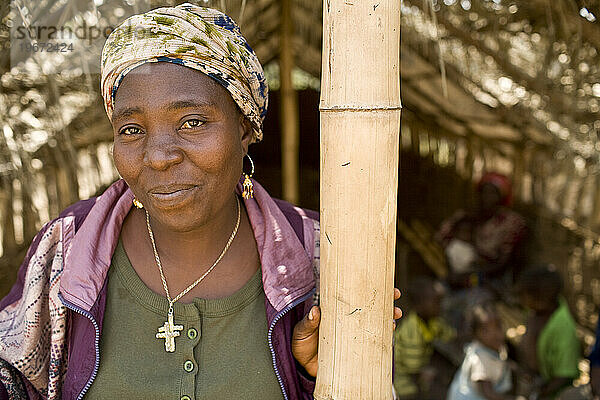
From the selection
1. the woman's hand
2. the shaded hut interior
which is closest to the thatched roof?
the shaded hut interior

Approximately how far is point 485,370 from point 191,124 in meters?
2.29

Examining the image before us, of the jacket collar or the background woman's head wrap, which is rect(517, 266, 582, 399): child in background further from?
the background woman's head wrap

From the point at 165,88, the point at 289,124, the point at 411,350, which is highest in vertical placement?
the point at 165,88

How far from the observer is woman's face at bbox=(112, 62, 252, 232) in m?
1.20

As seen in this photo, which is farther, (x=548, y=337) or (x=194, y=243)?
(x=548, y=337)

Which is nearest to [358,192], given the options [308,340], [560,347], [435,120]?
[308,340]

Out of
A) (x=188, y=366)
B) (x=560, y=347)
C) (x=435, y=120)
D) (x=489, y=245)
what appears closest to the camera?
(x=188, y=366)

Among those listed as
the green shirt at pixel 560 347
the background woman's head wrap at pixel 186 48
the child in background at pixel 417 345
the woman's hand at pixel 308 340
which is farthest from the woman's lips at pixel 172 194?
the child in background at pixel 417 345

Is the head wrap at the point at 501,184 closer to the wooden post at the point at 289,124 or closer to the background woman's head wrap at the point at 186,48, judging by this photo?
the wooden post at the point at 289,124

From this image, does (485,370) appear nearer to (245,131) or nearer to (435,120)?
(245,131)

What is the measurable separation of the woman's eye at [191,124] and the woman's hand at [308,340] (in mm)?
400

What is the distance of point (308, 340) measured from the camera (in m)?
1.27

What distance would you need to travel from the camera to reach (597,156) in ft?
11.3

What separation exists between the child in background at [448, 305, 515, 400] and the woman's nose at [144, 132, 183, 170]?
2294mm
